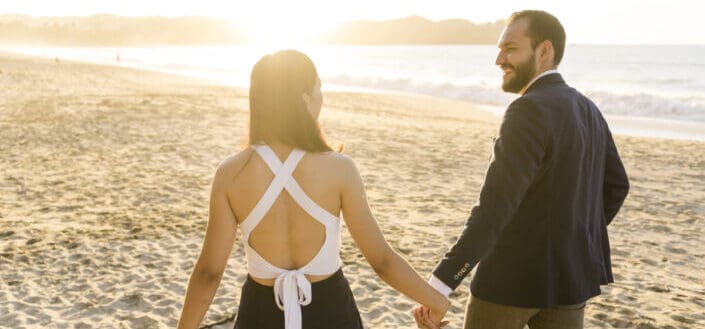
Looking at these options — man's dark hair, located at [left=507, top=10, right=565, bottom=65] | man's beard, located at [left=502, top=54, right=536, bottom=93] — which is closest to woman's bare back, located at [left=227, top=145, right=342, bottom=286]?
man's beard, located at [left=502, top=54, right=536, bottom=93]

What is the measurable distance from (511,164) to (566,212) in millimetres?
294

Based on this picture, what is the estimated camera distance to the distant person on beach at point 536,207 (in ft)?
7.23

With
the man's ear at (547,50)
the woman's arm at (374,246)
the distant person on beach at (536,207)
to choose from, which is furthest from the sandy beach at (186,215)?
the man's ear at (547,50)

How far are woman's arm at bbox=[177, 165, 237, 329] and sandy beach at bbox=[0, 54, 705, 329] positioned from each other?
9.71 feet

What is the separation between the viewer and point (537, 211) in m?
2.24

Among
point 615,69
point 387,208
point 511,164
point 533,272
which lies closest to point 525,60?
point 511,164

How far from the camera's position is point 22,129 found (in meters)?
13.4

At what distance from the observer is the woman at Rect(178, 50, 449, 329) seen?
74.2 inches

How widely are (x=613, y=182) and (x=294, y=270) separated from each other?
4.96ft

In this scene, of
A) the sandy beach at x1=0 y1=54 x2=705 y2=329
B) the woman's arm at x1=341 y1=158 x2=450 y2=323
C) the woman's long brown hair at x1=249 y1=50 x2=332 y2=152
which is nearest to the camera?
the woman's long brown hair at x1=249 y1=50 x2=332 y2=152

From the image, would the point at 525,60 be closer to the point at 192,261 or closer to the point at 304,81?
the point at 304,81

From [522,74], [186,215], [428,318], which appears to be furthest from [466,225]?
[186,215]

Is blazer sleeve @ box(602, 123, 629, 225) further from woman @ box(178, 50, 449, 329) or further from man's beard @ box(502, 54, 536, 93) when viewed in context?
woman @ box(178, 50, 449, 329)

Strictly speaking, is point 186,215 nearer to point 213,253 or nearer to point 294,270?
point 213,253
